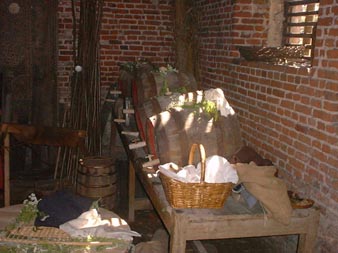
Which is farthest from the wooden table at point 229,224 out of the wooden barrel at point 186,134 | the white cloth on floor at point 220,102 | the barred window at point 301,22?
the barred window at point 301,22

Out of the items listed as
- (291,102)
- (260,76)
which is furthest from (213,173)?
(260,76)

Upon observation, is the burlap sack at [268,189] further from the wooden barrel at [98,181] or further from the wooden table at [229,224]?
the wooden barrel at [98,181]

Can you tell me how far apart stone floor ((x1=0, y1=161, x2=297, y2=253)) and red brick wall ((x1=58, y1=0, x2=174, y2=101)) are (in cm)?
188

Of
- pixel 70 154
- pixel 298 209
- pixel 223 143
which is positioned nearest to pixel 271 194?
pixel 298 209

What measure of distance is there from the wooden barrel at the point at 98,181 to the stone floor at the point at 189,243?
49 cm

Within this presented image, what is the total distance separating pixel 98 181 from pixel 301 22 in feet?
8.72

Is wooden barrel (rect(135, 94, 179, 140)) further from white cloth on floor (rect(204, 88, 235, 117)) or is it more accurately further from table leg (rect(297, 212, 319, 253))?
table leg (rect(297, 212, 319, 253))

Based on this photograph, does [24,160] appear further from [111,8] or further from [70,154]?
[111,8]

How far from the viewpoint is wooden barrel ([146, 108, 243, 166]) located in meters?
3.09

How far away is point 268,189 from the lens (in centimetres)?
272

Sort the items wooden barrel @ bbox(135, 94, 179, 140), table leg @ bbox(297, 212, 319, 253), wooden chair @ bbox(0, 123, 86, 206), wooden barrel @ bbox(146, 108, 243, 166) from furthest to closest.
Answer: wooden chair @ bbox(0, 123, 86, 206) < wooden barrel @ bbox(135, 94, 179, 140) < wooden barrel @ bbox(146, 108, 243, 166) < table leg @ bbox(297, 212, 319, 253)

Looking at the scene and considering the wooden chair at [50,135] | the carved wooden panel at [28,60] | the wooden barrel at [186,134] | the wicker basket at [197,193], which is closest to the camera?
the wicker basket at [197,193]

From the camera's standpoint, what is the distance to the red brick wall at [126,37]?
638 cm

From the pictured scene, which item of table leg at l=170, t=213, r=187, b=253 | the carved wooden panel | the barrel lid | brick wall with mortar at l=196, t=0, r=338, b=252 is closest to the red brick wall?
the carved wooden panel
